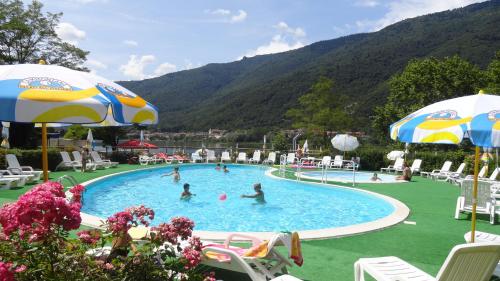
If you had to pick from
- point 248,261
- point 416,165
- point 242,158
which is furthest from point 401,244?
point 242,158

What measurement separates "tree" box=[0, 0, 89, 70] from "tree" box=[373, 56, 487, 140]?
25183mm

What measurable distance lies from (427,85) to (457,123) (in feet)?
94.0

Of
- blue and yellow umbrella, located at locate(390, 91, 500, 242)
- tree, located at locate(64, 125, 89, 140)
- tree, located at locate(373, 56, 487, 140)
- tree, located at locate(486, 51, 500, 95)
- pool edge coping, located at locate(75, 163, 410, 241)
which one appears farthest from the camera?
tree, located at locate(64, 125, 89, 140)

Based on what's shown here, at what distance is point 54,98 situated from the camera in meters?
2.97

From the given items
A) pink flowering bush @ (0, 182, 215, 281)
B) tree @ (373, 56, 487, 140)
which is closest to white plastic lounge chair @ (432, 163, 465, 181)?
tree @ (373, 56, 487, 140)

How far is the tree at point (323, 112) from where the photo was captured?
29766 mm

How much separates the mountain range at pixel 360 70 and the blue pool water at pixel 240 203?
2455cm

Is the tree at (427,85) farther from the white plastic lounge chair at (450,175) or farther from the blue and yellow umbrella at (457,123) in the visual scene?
the blue and yellow umbrella at (457,123)

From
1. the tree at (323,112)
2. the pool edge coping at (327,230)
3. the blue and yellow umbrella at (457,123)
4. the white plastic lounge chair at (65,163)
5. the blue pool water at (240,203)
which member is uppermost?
the tree at (323,112)

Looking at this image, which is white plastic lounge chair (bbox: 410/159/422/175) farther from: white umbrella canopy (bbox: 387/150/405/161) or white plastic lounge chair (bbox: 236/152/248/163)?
white plastic lounge chair (bbox: 236/152/248/163)

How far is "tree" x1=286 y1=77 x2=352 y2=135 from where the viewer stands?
29766mm

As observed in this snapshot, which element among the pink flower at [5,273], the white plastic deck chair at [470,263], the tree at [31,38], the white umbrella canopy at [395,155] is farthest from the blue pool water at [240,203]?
the tree at [31,38]

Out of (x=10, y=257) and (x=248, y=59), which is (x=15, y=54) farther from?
(x=248, y=59)

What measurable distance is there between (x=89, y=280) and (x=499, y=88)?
27.1 m
